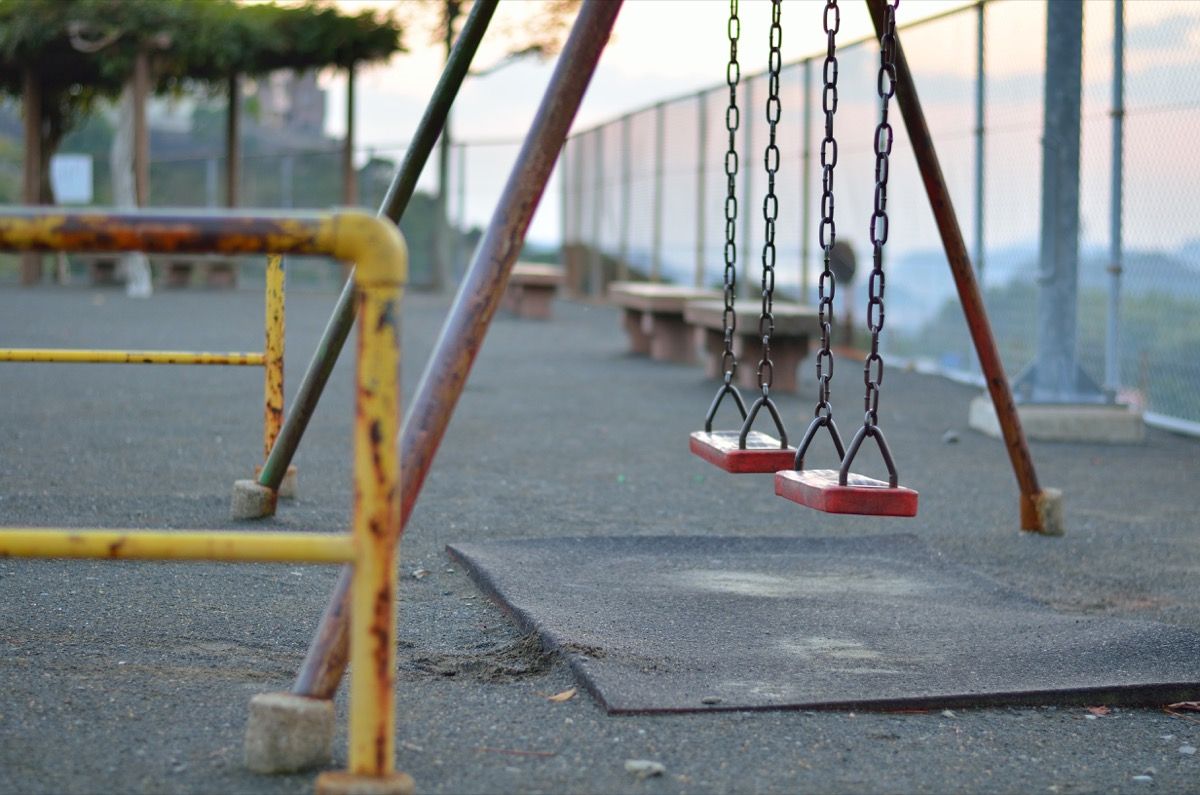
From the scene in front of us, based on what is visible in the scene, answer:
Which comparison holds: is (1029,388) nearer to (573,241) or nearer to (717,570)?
(717,570)

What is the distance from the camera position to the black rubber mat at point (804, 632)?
3479 mm

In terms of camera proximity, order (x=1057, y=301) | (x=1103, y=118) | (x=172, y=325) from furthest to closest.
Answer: (x=172, y=325) < (x=1103, y=118) < (x=1057, y=301)

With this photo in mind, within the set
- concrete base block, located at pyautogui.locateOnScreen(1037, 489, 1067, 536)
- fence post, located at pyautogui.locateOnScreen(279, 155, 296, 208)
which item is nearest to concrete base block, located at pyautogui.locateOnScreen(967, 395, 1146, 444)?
concrete base block, located at pyautogui.locateOnScreen(1037, 489, 1067, 536)

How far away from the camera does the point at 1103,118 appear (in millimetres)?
9867

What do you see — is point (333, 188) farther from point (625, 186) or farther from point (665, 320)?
point (665, 320)

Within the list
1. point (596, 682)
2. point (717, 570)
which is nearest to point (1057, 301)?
point (717, 570)

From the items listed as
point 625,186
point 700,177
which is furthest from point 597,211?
point 700,177

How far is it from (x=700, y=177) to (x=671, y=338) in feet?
17.1

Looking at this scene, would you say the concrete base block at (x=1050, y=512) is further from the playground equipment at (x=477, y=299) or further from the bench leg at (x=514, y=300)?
the bench leg at (x=514, y=300)

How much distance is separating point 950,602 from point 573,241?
21495 mm

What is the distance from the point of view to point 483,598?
4418 millimetres

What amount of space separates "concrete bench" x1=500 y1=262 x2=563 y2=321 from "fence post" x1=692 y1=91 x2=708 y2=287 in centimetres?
188

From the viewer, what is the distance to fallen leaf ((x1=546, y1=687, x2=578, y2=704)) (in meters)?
3.36

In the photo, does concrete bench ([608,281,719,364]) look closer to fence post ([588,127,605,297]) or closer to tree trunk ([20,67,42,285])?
fence post ([588,127,605,297])
